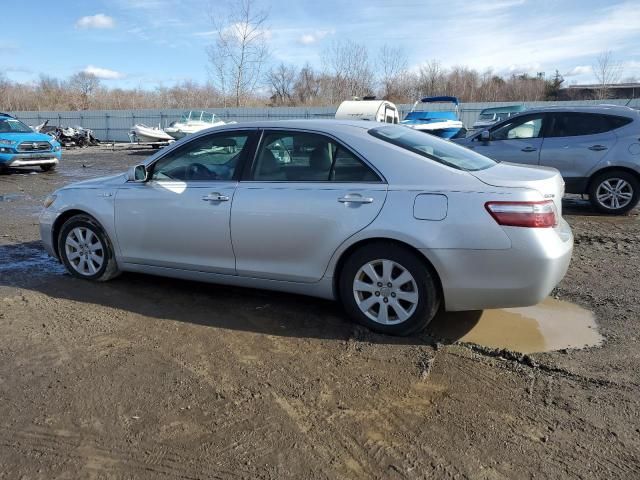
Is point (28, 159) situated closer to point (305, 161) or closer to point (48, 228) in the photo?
point (48, 228)

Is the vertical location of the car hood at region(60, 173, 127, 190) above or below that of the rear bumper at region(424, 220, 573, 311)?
above

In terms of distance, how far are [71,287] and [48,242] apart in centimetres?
62

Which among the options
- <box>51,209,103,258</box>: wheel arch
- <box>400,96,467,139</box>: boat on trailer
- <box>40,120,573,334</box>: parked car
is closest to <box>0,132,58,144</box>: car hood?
<box>400,96,467,139</box>: boat on trailer

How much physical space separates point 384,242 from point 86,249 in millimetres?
3067

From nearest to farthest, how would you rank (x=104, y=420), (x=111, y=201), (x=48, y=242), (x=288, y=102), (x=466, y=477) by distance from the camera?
(x=466, y=477)
(x=104, y=420)
(x=111, y=201)
(x=48, y=242)
(x=288, y=102)

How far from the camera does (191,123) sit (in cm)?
2766

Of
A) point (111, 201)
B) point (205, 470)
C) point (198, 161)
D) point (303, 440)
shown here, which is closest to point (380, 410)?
point (303, 440)

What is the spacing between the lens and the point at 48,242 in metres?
5.57

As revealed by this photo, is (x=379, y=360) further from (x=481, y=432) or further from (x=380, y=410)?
(x=481, y=432)

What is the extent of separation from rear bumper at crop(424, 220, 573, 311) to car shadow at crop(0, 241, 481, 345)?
436 mm

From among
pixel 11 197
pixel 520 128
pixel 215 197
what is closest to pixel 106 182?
pixel 215 197

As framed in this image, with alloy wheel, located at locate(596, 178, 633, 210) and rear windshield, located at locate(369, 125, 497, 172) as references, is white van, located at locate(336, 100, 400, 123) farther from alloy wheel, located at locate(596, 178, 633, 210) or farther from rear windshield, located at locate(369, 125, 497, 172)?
rear windshield, located at locate(369, 125, 497, 172)

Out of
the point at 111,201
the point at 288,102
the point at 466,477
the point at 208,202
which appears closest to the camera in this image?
the point at 466,477

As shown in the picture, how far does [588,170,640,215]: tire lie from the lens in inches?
343
